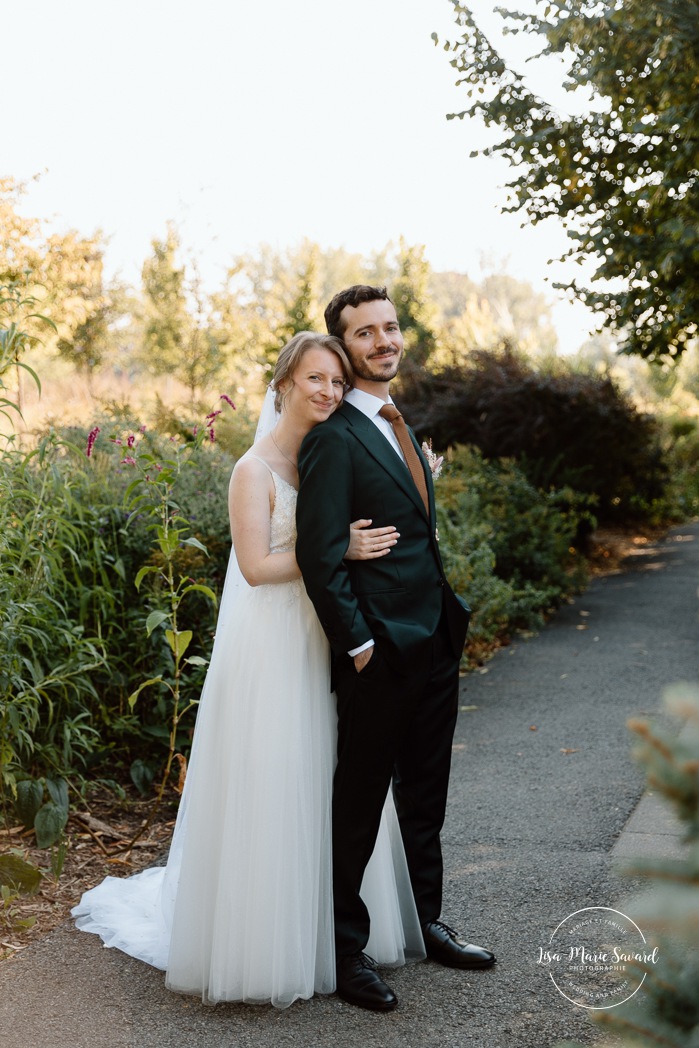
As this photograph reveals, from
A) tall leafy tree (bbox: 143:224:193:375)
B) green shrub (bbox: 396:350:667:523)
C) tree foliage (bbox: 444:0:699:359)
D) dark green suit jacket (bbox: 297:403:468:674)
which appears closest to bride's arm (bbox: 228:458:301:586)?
dark green suit jacket (bbox: 297:403:468:674)

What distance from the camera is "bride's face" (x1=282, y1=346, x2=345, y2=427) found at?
10.8ft

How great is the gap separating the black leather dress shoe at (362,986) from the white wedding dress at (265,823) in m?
0.05

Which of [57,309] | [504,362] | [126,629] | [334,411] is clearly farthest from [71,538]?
[57,309]

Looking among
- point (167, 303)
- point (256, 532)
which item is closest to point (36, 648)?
point (256, 532)

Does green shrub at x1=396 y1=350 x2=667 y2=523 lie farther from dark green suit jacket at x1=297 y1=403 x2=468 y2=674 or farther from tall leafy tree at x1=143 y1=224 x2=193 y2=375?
tall leafy tree at x1=143 y1=224 x2=193 y2=375

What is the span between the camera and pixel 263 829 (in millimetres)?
3174

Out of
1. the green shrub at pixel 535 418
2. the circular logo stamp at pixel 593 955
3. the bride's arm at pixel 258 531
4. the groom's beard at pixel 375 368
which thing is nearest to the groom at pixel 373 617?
the groom's beard at pixel 375 368

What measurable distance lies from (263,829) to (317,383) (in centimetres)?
146

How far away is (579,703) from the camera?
675 centimetres

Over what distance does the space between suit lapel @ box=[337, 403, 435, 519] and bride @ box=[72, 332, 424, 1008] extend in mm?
84

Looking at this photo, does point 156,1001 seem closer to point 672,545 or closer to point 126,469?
point 126,469

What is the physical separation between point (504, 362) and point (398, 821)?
32.7 ft

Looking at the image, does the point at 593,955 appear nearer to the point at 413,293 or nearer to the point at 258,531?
the point at 258,531

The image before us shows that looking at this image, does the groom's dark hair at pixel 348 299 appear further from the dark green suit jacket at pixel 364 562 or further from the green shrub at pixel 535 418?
the green shrub at pixel 535 418
